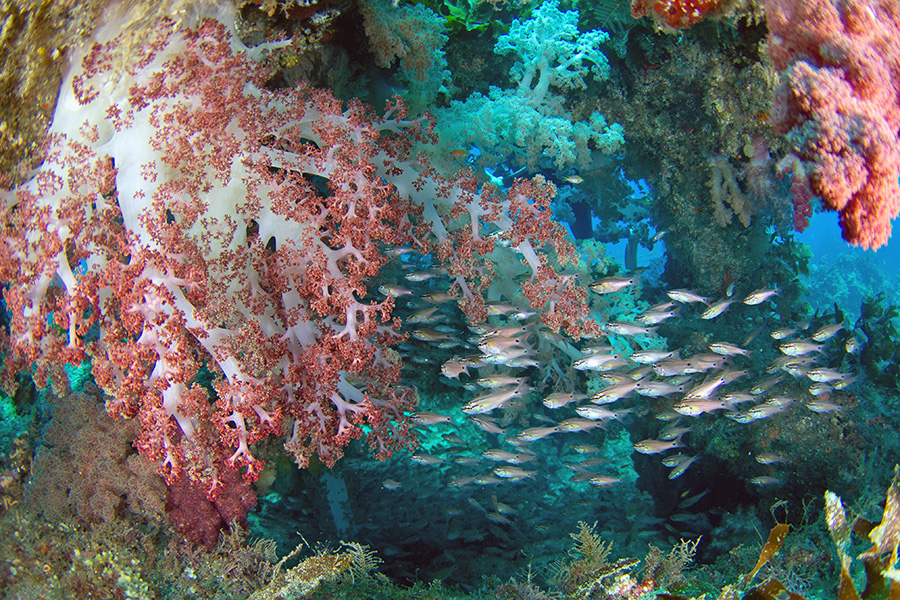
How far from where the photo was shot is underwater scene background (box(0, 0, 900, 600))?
3.18 meters

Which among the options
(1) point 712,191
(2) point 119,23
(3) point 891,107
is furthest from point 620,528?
(2) point 119,23

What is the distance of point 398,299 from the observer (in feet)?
19.9

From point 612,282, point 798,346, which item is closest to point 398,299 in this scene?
point 612,282

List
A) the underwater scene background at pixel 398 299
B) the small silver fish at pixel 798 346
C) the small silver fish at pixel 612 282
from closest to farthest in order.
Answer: the underwater scene background at pixel 398 299
the small silver fish at pixel 612 282
the small silver fish at pixel 798 346

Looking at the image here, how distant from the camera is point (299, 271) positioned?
3.53 meters

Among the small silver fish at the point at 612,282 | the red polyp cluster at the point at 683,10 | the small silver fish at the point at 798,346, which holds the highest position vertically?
the red polyp cluster at the point at 683,10

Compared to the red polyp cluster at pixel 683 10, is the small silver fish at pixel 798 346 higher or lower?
lower

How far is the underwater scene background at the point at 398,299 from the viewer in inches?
125

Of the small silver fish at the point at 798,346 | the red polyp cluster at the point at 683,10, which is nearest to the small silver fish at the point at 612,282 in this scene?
the red polyp cluster at the point at 683,10

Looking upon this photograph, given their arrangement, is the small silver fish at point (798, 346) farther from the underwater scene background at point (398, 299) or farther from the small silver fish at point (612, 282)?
the small silver fish at point (612, 282)

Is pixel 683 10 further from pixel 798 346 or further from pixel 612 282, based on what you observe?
pixel 798 346

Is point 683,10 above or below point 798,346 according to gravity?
above

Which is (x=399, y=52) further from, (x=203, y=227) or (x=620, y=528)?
(x=620, y=528)

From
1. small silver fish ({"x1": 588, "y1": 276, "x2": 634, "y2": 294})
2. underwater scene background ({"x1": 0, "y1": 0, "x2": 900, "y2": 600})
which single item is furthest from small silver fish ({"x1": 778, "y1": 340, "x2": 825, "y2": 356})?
small silver fish ({"x1": 588, "y1": 276, "x2": 634, "y2": 294})
